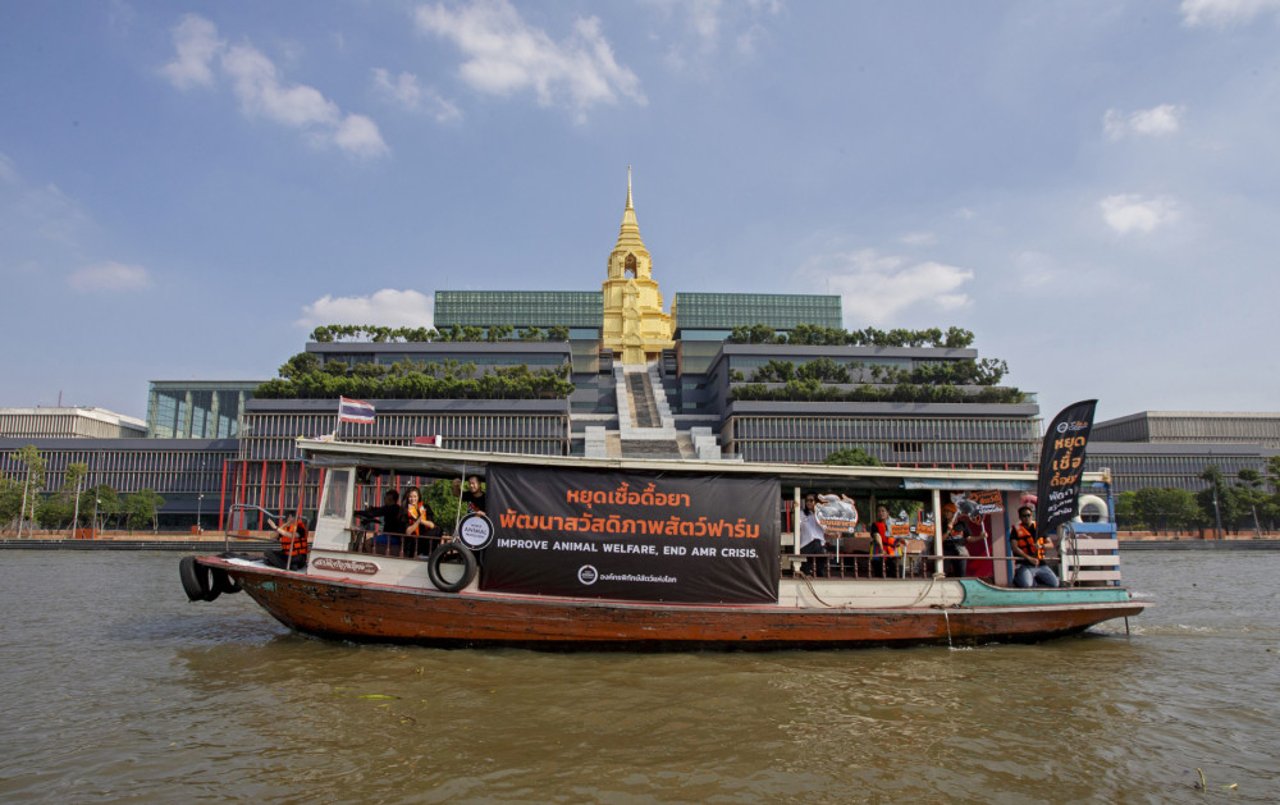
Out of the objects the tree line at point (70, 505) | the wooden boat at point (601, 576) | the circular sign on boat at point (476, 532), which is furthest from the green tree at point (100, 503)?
the circular sign on boat at point (476, 532)

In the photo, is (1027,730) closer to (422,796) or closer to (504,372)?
(422,796)

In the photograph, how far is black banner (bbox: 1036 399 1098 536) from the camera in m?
13.1

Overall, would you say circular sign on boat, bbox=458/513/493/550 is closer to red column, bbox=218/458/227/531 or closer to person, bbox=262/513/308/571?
person, bbox=262/513/308/571

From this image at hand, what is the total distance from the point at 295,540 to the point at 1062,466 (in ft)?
42.7

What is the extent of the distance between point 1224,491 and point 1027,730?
80730 mm

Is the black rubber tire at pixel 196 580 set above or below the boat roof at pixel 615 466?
below

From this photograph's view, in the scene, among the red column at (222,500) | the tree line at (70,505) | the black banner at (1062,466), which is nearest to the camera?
the black banner at (1062,466)

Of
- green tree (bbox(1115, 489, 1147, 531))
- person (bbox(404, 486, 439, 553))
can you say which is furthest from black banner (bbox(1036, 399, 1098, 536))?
green tree (bbox(1115, 489, 1147, 531))

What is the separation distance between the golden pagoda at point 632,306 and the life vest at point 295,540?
8453 centimetres

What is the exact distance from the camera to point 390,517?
42.4ft

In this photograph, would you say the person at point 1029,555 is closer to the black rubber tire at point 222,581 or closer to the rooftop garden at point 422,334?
the black rubber tire at point 222,581

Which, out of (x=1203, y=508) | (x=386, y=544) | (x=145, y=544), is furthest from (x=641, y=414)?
(x=386, y=544)

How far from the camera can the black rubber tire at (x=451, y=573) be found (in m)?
11.9

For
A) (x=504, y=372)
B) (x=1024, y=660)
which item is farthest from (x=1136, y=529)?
(x=1024, y=660)
